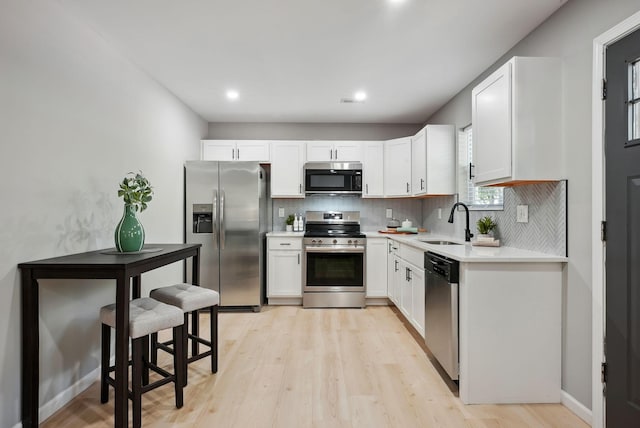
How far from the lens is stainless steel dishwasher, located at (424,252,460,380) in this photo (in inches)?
88.0

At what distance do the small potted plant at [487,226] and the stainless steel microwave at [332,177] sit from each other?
6.03ft

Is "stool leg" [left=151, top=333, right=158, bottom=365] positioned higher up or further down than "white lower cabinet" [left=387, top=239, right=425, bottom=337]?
further down

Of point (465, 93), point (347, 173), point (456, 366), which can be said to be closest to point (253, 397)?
point (456, 366)

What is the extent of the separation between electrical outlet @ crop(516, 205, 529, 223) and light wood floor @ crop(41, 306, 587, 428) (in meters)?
1.23

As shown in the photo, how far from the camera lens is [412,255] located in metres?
3.24

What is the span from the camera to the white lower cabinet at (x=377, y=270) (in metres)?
4.34

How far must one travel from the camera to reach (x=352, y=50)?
276 centimetres

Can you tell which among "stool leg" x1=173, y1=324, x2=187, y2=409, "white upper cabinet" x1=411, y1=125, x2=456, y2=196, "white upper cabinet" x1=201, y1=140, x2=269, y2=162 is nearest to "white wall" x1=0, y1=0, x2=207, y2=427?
"stool leg" x1=173, y1=324, x2=187, y2=409

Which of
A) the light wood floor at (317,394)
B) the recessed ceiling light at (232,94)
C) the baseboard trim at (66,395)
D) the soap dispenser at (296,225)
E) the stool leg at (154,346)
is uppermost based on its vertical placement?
the recessed ceiling light at (232,94)

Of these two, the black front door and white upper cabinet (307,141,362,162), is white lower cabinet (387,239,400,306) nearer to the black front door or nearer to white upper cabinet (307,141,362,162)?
white upper cabinet (307,141,362,162)

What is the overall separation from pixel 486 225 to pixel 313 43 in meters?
2.11

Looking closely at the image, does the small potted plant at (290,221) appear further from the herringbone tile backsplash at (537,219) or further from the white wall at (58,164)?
→ the herringbone tile backsplash at (537,219)

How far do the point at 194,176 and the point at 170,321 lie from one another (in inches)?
96.2

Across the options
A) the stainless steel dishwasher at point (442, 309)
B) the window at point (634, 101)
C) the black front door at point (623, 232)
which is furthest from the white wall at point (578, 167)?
the stainless steel dishwasher at point (442, 309)
